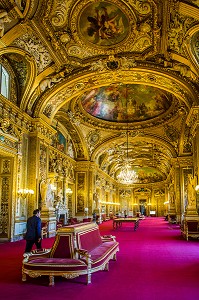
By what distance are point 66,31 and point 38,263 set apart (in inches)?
314

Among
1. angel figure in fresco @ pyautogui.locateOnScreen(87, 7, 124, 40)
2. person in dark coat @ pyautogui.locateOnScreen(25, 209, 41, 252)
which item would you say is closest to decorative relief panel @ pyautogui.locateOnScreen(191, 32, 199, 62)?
angel figure in fresco @ pyautogui.locateOnScreen(87, 7, 124, 40)

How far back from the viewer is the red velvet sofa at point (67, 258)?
4.80 m

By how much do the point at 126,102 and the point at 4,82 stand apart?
942cm

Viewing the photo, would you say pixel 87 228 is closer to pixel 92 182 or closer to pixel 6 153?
pixel 6 153

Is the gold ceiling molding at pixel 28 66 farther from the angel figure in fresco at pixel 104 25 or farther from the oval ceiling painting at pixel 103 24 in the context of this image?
the angel figure in fresco at pixel 104 25

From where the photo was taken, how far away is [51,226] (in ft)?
41.3

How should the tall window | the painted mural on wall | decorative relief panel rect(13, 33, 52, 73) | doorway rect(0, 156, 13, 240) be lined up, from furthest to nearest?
the painted mural on wall, the tall window, doorway rect(0, 156, 13, 240), decorative relief panel rect(13, 33, 52, 73)

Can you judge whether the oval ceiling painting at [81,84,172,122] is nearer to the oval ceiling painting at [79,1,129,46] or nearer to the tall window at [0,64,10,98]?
the tall window at [0,64,10,98]

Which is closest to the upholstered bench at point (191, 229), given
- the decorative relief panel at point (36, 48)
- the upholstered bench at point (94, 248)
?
the upholstered bench at point (94, 248)

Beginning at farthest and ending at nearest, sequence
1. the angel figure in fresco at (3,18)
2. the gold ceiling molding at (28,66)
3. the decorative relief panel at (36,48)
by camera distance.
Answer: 1. the gold ceiling molding at (28,66)
2. the decorative relief panel at (36,48)
3. the angel figure in fresco at (3,18)

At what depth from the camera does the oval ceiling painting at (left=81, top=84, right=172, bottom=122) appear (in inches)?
679

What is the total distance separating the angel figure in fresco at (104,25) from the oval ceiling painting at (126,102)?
6.45 metres

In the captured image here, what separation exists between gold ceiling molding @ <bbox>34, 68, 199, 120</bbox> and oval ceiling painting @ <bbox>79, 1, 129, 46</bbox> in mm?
2093

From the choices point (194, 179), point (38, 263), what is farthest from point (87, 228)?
point (194, 179)
